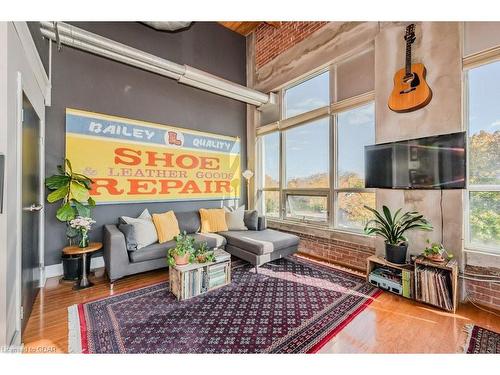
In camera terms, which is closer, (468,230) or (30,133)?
(30,133)

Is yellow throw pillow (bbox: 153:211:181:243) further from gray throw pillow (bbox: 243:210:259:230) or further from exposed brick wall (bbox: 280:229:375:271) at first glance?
exposed brick wall (bbox: 280:229:375:271)

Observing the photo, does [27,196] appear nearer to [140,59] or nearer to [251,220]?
[140,59]

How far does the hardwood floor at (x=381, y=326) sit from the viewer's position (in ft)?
5.63

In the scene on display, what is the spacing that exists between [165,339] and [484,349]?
2455 mm

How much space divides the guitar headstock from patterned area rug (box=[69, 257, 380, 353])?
3069 mm

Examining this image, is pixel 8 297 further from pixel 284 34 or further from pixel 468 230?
pixel 284 34

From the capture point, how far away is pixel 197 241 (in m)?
3.34

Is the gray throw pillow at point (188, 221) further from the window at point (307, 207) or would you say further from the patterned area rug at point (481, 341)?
the patterned area rug at point (481, 341)

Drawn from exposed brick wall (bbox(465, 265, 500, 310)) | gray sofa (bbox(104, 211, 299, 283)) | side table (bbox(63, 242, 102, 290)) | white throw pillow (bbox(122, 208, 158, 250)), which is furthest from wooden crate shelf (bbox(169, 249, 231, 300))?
exposed brick wall (bbox(465, 265, 500, 310))

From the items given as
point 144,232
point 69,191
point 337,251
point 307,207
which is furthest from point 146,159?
point 337,251

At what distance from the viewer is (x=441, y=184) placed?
97.5 inches

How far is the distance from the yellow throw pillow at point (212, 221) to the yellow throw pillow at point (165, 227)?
0.56 m
